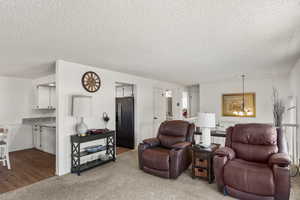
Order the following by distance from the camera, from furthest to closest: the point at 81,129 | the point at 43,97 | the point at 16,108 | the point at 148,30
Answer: the point at 43,97 → the point at 16,108 → the point at 81,129 → the point at 148,30

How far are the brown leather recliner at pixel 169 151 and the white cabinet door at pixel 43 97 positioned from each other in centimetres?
382

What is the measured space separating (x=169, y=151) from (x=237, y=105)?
4222 millimetres

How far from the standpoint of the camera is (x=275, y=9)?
62.8 inches

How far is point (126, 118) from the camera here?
5277 millimetres

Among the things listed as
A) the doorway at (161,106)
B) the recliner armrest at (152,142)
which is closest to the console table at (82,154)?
the recliner armrest at (152,142)

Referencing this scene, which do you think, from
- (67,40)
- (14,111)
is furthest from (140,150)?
(14,111)

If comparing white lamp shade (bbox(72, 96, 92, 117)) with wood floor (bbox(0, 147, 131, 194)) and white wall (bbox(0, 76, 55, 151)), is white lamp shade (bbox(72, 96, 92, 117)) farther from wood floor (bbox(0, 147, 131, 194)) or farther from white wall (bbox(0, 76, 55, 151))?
white wall (bbox(0, 76, 55, 151))

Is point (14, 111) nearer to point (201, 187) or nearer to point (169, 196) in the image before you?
point (169, 196)

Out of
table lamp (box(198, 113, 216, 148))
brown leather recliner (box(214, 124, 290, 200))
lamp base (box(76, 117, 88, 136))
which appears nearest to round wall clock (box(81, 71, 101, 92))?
lamp base (box(76, 117, 88, 136))

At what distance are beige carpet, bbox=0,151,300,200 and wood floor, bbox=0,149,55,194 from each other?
283 mm

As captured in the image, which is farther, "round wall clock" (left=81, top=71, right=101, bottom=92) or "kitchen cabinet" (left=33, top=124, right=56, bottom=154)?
"kitchen cabinet" (left=33, top=124, right=56, bottom=154)

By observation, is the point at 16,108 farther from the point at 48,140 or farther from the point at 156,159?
the point at 156,159

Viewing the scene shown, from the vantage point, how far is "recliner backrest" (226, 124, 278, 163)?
104 inches

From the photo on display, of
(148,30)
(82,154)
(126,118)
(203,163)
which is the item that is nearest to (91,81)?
(82,154)
